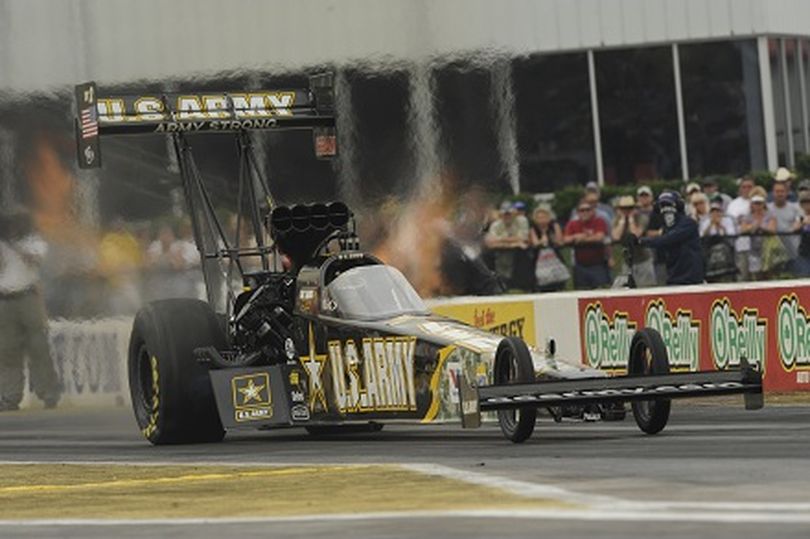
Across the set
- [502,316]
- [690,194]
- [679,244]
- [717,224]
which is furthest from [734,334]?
[690,194]

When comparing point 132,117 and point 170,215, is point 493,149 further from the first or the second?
point 132,117

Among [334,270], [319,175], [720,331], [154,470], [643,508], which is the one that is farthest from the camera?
[319,175]

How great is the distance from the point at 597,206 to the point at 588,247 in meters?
1.26

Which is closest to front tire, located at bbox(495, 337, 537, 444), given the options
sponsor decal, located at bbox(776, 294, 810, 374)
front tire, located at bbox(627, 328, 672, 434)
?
front tire, located at bbox(627, 328, 672, 434)

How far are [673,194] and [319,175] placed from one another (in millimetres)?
5638

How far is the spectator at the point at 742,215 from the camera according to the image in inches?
1017

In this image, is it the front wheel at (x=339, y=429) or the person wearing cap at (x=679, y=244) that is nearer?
the front wheel at (x=339, y=429)

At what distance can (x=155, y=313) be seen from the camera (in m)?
21.3

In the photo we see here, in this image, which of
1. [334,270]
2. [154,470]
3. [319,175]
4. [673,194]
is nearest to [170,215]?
[319,175]

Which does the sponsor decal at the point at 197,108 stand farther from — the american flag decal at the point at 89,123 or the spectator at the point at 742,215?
the spectator at the point at 742,215

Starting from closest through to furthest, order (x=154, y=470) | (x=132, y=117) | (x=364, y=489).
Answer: (x=364, y=489), (x=154, y=470), (x=132, y=117)

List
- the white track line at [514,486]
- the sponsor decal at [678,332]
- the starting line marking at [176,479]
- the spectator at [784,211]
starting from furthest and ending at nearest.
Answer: the spectator at [784,211], the sponsor decal at [678,332], the starting line marking at [176,479], the white track line at [514,486]

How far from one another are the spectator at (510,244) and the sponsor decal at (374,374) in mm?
8675

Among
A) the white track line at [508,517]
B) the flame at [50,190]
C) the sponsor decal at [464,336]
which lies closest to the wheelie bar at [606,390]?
the sponsor decal at [464,336]
